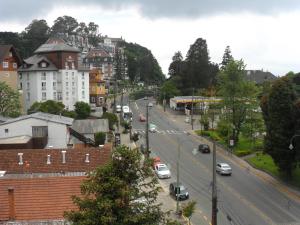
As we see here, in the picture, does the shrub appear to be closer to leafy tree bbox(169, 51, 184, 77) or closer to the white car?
the white car

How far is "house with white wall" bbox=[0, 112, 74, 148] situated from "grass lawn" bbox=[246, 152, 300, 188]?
21.3 m

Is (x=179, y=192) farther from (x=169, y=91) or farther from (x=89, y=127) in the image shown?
(x=169, y=91)

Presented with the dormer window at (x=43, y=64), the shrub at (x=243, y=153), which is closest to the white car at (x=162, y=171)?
the shrub at (x=243, y=153)

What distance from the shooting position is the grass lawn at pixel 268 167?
52969mm

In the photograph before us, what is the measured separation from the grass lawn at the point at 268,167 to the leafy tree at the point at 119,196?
3496cm

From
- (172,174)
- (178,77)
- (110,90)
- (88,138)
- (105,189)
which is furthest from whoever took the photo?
(110,90)

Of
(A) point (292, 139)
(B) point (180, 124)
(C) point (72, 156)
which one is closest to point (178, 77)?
(B) point (180, 124)

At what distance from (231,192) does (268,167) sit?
394 inches

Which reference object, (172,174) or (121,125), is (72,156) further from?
(121,125)

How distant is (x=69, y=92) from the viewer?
10294 centimetres

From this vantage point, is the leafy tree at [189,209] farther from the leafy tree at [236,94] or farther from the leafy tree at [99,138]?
the leafy tree at [236,94]

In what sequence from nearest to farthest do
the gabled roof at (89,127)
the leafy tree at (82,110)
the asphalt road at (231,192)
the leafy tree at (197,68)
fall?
the asphalt road at (231,192)
the gabled roof at (89,127)
the leafy tree at (82,110)
the leafy tree at (197,68)

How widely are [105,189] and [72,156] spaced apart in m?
21.2

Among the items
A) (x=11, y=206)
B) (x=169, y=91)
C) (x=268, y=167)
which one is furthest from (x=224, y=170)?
(x=169, y=91)
